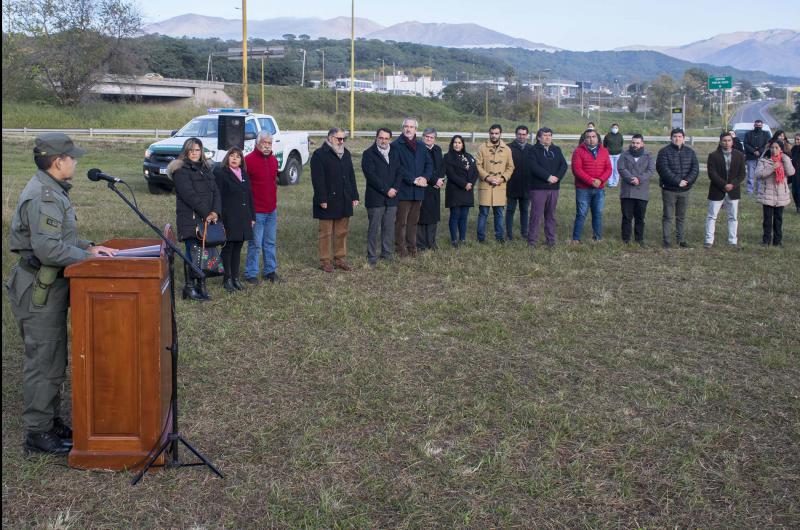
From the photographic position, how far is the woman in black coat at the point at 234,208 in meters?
9.59

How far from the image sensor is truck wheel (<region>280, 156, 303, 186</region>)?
2148cm

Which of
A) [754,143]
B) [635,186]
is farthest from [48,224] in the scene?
[754,143]

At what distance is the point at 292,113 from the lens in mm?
68000

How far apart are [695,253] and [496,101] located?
242 ft

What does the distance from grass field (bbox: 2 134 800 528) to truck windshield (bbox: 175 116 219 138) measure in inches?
382

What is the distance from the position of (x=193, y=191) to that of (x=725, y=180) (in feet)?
27.0

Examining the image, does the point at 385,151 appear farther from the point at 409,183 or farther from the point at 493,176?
the point at 493,176

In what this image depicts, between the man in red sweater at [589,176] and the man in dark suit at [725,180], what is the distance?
161 cm

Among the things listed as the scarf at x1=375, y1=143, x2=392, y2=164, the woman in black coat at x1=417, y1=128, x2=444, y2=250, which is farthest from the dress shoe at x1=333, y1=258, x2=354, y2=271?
the woman in black coat at x1=417, y1=128, x2=444, y2=250

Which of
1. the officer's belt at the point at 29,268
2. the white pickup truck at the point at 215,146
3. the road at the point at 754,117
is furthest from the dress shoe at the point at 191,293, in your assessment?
the road at the point at 754,117

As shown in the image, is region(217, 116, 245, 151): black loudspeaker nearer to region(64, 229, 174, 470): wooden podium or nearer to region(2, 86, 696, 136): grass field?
region(64, 229, 174, 470): wooden podium

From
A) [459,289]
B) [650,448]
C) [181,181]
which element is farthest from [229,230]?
[650,448]

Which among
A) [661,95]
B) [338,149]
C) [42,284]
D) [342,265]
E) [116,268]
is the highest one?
[661,95]

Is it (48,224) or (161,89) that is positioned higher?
(161,89)
